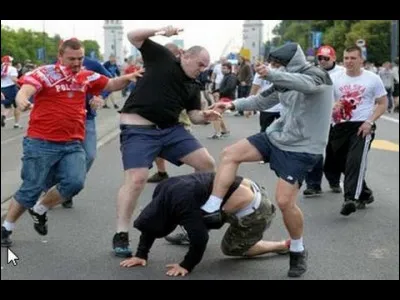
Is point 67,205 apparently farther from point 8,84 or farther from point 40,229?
point 8,84

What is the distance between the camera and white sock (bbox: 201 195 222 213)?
14.5 ft

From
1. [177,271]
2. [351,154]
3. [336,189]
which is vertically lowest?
[336,189]

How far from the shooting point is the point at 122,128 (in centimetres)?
519

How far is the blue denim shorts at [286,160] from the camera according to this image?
14.9 feet

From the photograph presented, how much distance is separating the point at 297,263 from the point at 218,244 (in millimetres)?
915

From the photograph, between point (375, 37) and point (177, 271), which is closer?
point (177, 271)

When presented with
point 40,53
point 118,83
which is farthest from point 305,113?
point 40,53

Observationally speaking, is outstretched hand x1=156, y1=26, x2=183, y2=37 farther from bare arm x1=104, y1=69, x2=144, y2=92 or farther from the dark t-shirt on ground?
bare arm x1=104, y1=69, x2=144, y2=92

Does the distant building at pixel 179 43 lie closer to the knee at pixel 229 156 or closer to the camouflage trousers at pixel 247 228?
the knee at pixel 229 156

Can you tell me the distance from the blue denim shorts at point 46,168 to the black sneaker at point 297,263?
6.07 feet

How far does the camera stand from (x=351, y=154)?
6.48 meters

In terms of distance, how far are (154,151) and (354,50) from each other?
7.78ft

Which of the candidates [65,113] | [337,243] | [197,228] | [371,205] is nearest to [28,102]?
[65,113]

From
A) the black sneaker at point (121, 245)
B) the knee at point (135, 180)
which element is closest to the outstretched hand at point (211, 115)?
the knee at point (135, 180)
